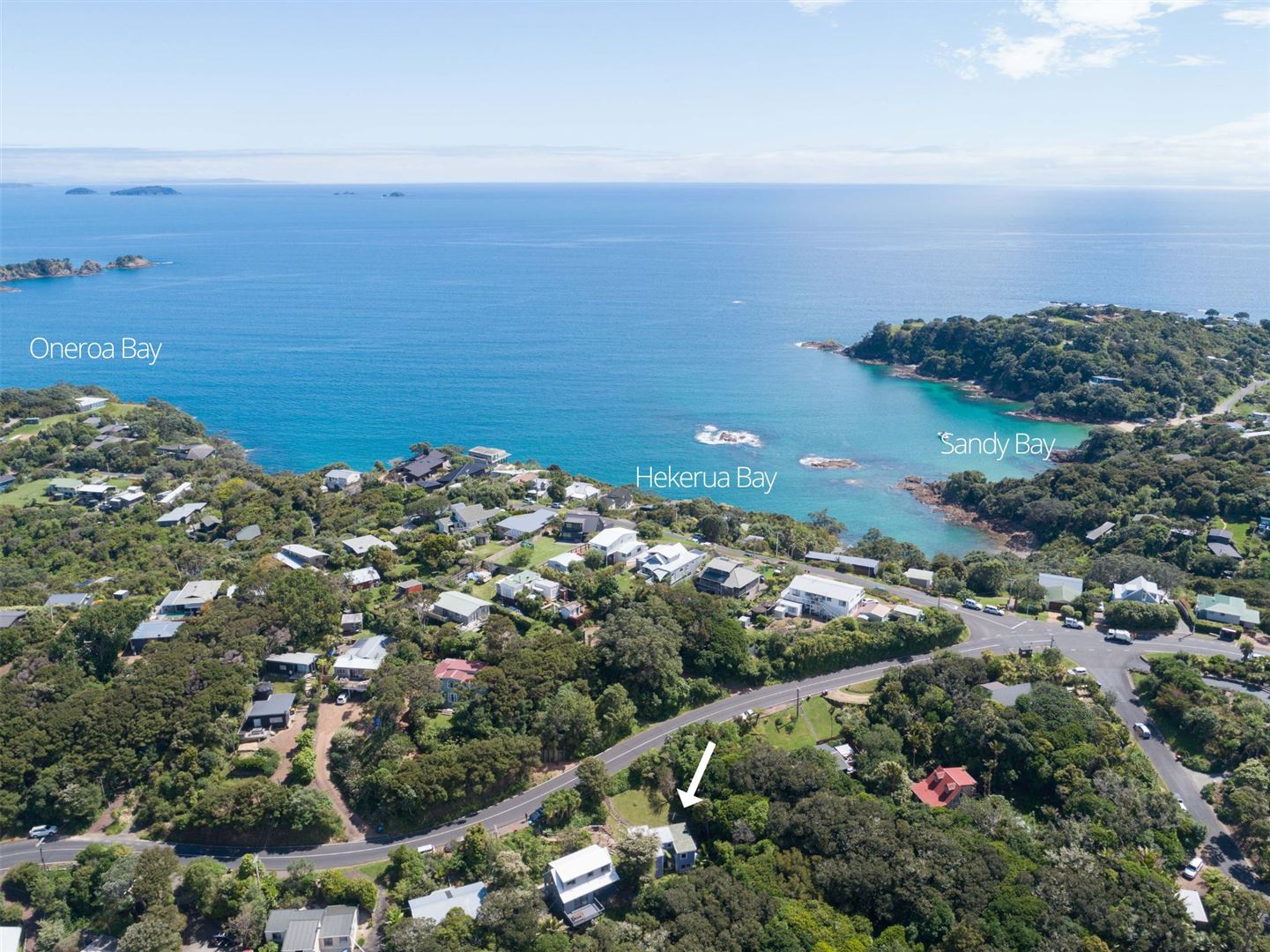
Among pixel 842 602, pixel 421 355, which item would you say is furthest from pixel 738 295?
pixel 842 602

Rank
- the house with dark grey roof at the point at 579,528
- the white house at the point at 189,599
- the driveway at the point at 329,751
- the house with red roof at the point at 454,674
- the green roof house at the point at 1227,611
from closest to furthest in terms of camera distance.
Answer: the driveway at the point at 329,751 < the house with red roof at the point at 454,674 < the white house at the point at 189,599 < the green roof house at the point at 1227,611 < the house with dark grey roof at the point at 579,528

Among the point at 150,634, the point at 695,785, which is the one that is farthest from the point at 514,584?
the point at 150,634

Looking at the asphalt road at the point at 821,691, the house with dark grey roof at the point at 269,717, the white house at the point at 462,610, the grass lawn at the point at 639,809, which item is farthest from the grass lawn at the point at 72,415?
the grass lawn at the point at 639,809

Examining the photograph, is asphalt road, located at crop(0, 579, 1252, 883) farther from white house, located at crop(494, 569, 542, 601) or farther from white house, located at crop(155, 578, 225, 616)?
white house, located at crop(155, 578, 225, 616)

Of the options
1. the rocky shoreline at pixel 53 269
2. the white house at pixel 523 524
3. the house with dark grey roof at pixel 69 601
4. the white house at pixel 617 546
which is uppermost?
the rocky shoreline at pixel 53 269

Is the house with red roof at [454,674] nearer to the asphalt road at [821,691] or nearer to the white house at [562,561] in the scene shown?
the asphalt road at [821,691]

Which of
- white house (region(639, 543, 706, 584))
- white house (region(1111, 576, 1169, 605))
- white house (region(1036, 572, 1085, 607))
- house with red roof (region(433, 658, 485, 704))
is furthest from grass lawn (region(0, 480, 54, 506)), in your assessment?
white house (region(1111, 576, 1169, 605))

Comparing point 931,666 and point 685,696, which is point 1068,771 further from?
point 685,696
